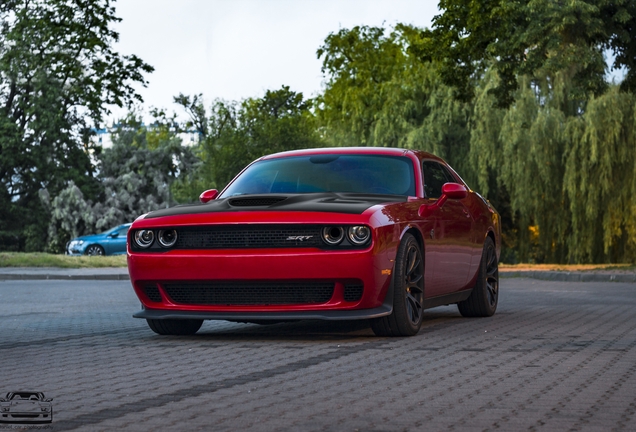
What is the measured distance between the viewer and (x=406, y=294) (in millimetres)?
8797

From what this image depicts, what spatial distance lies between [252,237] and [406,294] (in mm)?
1351

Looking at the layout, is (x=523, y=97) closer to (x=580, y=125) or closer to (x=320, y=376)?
(x=580, y=125)

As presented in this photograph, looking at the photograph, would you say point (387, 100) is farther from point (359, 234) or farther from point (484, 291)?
point (359, 234)

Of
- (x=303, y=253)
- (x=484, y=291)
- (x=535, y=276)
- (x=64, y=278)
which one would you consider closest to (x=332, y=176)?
(x=303, y=253)

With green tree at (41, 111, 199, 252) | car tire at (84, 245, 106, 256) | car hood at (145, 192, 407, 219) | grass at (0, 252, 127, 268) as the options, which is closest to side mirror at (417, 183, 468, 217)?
car hood at (145, 192, 407, 219)

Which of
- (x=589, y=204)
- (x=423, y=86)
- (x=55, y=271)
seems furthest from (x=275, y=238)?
(x=423, y=86)

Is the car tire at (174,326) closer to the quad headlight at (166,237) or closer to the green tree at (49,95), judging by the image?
the quad headlight at (166,237)

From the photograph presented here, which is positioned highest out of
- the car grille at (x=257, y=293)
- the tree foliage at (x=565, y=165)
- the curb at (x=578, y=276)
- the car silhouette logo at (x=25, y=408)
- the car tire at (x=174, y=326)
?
the tree foliage at (x=565, y=165)

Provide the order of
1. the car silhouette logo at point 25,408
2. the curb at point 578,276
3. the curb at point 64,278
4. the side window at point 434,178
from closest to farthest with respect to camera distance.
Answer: the car silhouette logo at point 25,408 → the side window at point 434,178 → the curb at point 578,276 → the curb at point 64,278

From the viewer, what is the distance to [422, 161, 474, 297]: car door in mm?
9555

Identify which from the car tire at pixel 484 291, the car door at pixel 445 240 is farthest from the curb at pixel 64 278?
the car door at pixel 445 240

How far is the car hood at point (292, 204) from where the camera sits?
27.6ft

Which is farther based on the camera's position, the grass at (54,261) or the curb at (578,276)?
the grass at (54,261)

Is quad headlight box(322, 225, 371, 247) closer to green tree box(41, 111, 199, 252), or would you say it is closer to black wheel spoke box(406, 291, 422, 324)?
black wheel spoke box(406, 291, 422, 324)
